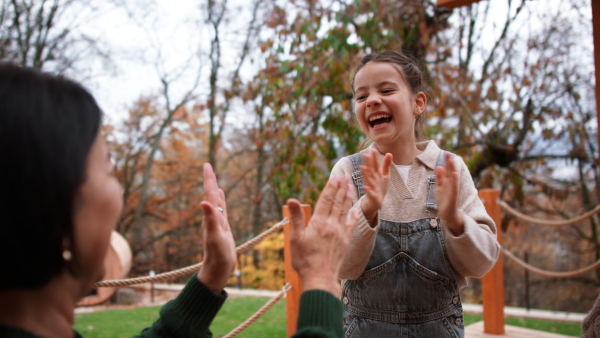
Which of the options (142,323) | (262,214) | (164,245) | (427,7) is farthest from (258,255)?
(427,7)

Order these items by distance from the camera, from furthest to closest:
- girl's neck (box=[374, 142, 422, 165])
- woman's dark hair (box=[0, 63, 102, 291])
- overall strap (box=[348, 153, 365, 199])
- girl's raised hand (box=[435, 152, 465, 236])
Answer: girl's neck (box=[374, 142, 422, 165]) < overall strap (box=[348, 153, 365, 199]) < girl's raised hand (box=[435, 152, 465, 236]) < woman's dark hair (box=[0, 63, 102, 291])

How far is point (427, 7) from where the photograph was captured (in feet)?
20.5

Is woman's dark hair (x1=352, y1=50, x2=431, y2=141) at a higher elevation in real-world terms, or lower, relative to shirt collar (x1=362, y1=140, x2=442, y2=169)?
higher

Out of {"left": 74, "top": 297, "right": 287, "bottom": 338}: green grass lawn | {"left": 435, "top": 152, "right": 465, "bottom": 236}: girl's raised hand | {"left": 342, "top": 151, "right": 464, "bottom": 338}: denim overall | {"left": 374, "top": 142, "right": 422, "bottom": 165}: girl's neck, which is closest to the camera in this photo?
{"left": 435, "top": 152, "right": 465, "bottom": 236}: girl's raised hand

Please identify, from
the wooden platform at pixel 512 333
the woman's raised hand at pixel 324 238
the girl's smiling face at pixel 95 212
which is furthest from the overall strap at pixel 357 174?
the wooden platform at pixel 512 333

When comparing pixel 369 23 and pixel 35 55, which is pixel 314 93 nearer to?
pixel 369 23

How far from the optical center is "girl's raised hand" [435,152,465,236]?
1.29 metres

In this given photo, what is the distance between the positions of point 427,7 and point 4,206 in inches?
251

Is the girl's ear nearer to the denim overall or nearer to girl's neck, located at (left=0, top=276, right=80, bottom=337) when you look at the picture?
the denim overall

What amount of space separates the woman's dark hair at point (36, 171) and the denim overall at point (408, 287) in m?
0.98

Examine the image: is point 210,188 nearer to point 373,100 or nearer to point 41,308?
point 41,308

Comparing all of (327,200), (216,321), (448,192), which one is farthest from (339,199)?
(216,321)

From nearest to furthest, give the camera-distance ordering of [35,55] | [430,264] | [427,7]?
[430,264] → [427,7] → [35,55]

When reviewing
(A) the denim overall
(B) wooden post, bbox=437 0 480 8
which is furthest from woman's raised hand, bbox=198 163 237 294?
(B) wooden post, bbox=437 0 480 8
